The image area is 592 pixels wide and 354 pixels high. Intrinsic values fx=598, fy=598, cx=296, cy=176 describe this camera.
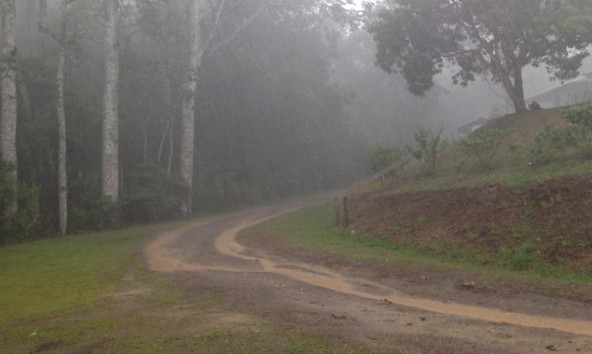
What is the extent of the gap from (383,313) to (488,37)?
63.3 feet

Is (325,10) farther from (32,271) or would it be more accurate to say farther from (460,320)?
(460,320)

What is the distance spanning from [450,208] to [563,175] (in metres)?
2.61

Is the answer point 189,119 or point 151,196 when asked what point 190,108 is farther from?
point 151,196

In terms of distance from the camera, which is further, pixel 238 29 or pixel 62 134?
pixel 238 29

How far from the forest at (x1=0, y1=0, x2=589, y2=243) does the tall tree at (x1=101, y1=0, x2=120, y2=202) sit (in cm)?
4

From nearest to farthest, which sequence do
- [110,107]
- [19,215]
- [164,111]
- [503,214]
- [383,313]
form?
[383,313] → [503,214] → [19,215] → [110,107] → [164,111]

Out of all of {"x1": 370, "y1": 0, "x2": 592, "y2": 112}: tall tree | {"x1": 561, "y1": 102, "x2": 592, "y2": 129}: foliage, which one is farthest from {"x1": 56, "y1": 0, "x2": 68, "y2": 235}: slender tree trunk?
{"x1": 561, "y1": 102, "x2": 592, "y2": 129}: foliage

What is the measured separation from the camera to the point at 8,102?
19969mm

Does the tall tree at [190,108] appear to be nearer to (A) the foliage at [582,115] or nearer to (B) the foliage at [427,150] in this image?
(B) the foliage at [427,150]

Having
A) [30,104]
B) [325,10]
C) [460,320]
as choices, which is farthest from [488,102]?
[460,320]

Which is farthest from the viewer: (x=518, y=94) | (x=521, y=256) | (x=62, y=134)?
(x=518, y=94)

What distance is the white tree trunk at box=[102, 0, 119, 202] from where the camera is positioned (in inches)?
903

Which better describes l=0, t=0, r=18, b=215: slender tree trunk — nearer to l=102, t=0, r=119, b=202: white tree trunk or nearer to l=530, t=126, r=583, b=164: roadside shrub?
l=102, t=0, r=119, b=202: white tree trunk

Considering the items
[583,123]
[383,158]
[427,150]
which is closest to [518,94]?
[383,158]
